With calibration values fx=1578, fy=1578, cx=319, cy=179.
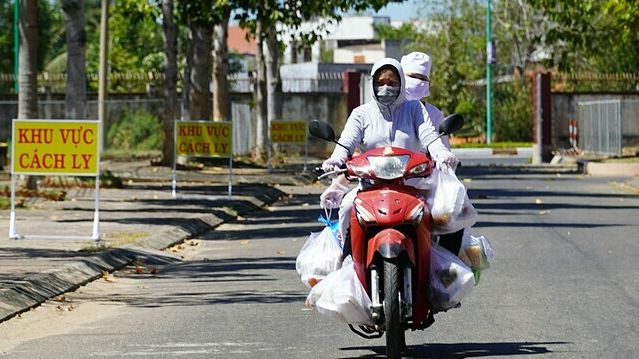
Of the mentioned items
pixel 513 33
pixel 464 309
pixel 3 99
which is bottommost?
pixel 464 309

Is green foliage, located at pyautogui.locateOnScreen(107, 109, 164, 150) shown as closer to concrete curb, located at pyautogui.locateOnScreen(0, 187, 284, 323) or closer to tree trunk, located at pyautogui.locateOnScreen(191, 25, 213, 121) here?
tree trunk, located at pyautogui.locateOnScreen(191, 25, 213, 121)

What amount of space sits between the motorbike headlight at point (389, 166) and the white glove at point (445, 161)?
0.46 metres

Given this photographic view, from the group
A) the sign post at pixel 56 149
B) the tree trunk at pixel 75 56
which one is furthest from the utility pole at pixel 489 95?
the sign post at pixel 56 149

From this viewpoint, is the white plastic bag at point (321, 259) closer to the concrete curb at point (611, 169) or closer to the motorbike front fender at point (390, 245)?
the motorbike front fender at point (390, 245)

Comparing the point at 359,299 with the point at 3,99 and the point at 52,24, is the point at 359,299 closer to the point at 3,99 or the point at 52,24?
the point at 3,99

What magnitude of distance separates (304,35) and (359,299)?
96.0ft

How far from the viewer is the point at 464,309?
41.7 ft

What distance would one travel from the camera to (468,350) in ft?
34.4

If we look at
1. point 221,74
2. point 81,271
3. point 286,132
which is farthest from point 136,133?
point 81,271

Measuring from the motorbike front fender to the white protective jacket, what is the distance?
92cm

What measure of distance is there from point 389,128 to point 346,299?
1362 mm

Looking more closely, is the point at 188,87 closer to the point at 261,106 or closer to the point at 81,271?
the point at 261,106

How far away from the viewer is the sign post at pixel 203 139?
88.9ft

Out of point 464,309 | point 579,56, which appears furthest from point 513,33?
point 464,309
